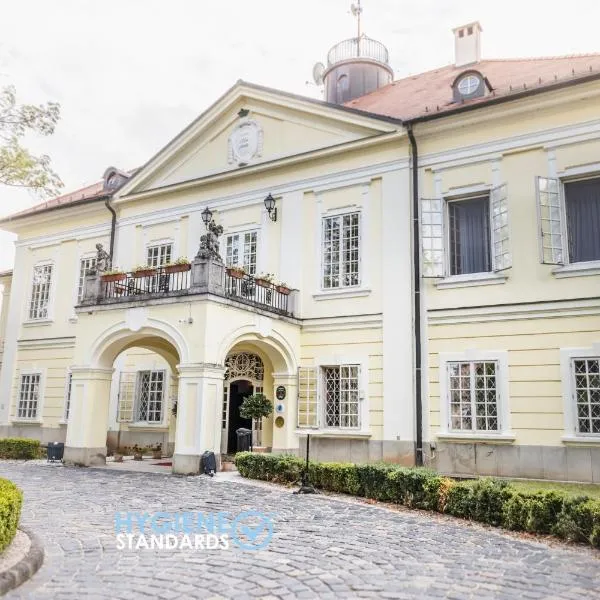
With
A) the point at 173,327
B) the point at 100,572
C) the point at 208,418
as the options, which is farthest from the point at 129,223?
the point at 100,572

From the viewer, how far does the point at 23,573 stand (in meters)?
5.81

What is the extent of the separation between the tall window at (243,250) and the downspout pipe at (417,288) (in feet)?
15.9

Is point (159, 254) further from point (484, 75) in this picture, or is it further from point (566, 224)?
point (566, 224)

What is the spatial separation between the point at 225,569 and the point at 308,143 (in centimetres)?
1341

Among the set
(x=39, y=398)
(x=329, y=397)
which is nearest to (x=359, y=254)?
(x=329, y=397)

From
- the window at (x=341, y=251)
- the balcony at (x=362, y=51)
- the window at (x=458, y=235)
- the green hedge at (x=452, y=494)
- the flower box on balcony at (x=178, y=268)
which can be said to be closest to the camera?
the green hedge at (x=452, y=494)

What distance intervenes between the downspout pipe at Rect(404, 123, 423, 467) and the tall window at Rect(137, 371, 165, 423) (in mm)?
8008

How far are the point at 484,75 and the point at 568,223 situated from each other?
5.94m

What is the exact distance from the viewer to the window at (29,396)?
2175 cm

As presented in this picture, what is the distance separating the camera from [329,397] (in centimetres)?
1614

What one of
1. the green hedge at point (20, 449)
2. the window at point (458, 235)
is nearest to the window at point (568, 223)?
the window at point (458, 235)

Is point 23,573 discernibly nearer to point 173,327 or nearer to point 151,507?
point 151,507

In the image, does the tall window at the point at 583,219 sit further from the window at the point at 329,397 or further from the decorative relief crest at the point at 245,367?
the decorative relief crest at the point at 245,367

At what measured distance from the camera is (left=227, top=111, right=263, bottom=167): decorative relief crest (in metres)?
18.6
